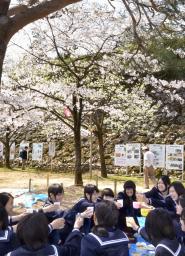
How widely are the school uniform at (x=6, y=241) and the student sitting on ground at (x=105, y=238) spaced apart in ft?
1.89

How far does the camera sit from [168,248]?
2703 mm

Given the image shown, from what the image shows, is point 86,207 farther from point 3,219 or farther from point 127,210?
point 3,219

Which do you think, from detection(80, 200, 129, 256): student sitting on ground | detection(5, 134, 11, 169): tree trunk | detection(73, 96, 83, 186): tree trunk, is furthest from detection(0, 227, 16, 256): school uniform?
detection(5, 134, 11, 169): tree trunk

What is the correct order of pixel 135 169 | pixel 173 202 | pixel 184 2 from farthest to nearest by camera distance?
pixel 135 169, pixel 184 2, pixel 173 202

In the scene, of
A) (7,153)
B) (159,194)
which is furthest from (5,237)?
(7,153)

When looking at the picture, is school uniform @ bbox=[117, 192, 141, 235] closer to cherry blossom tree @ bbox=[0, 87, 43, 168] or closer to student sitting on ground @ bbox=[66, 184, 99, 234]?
student sitting on ground @ bbox=[66, 184, 99, 234]

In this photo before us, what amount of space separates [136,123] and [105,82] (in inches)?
155

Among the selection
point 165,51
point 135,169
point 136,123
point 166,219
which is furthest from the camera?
point 136,123

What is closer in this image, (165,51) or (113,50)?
(165,51)

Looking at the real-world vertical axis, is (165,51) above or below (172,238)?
above

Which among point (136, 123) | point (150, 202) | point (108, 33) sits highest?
point (108, 33)

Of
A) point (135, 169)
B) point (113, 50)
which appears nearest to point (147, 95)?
point (135, 169)

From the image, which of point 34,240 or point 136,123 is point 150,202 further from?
point 136,123

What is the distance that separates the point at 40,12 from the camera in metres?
5.71
